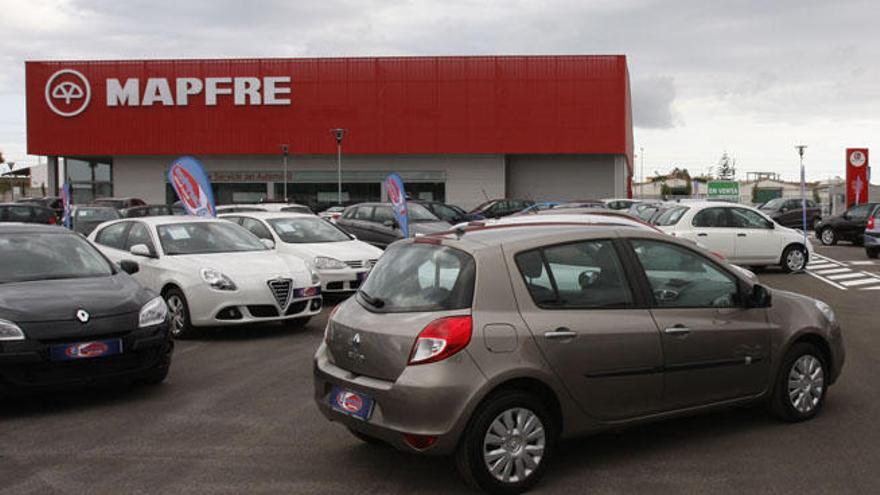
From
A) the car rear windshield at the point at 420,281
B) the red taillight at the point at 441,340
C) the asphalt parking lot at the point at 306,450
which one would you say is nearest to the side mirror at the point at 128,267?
the asphalt parking lot at the point at 306,450

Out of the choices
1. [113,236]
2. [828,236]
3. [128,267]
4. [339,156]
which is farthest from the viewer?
[339,156]

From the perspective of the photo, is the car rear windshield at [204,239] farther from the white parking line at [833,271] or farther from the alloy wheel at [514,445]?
the white parking line at [833,271]

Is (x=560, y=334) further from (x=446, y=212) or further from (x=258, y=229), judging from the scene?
(x=446, y=212)

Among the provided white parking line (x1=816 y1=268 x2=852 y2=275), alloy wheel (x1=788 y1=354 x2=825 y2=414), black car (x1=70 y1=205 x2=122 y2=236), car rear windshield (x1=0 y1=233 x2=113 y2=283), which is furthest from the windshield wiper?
black car (x1=70 y1=205 x2=122 y2=236)

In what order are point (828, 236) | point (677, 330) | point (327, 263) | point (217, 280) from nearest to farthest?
point (677, 330) → point (217, 280) → point (327, 263) → point (828, 236)

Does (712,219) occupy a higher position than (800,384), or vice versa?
(712,219)

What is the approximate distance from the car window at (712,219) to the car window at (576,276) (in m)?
13.7

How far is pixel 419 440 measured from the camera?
4664 mm

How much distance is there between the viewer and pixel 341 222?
20.8m

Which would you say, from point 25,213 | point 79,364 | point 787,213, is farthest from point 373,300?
point 787,213

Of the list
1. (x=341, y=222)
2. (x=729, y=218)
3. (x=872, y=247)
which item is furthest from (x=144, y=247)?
(x=872, y=247)

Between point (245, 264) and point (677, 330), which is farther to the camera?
point (245, 264)

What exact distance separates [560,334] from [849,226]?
1074 inches

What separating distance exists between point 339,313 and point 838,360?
12.1 ft
